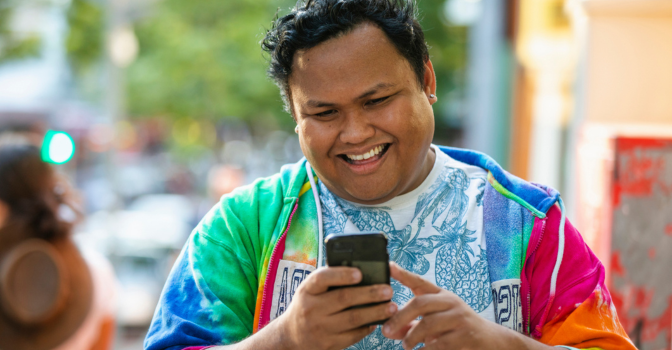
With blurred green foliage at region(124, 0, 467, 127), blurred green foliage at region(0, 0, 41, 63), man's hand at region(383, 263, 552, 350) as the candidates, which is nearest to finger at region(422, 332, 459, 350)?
man's hand at region(383, 263, 552, 350)

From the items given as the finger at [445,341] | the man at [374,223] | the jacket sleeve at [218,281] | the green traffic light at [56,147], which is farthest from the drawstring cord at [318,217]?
the green traffic light at [56,147]

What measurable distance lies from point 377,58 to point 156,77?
46.6 feet

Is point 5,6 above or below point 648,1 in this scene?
above

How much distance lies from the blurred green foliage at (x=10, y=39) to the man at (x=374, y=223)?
568cm

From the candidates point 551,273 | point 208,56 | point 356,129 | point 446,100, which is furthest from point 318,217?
point 446,100

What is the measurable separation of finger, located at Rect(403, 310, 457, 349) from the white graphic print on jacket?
Result: 301mm

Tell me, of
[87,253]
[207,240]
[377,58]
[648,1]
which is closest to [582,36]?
[648,1]

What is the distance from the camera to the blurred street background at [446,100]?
2500 millimetres

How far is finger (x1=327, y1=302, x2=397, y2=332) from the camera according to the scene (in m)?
1.33

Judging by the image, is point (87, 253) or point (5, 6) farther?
point (5, 6)

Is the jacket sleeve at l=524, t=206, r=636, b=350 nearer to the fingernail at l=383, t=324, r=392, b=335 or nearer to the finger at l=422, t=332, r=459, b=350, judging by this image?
the finger at l=422, t=332, r=459, b=350

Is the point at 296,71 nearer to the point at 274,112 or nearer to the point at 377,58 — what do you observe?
the point at 377,58

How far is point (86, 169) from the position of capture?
10.6 m

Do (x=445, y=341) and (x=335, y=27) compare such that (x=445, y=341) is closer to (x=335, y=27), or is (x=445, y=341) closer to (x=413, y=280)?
(x=413, y=280)
